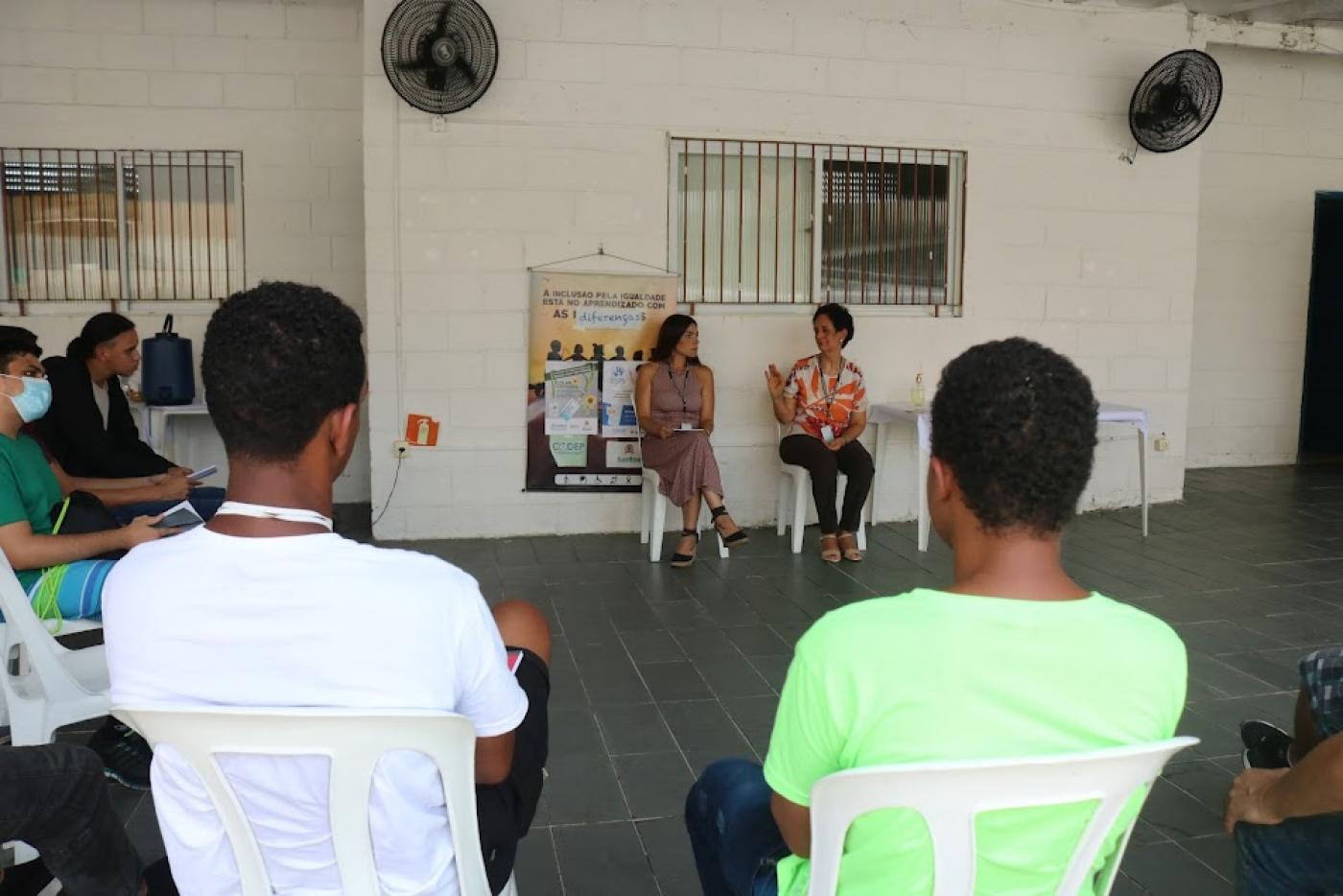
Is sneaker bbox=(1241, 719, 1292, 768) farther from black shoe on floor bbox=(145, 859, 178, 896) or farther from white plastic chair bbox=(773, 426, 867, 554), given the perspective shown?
white plastic chair bbox=(773, 426, 867, 554)

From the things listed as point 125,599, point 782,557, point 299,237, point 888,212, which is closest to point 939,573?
point 782,557

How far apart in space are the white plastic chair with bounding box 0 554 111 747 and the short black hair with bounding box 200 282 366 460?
1.21m

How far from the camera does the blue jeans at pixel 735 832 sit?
1.48 m

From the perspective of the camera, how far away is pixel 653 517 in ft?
16.7

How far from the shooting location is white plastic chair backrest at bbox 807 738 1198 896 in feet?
3.69

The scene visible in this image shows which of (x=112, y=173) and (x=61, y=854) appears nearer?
(x=61, y=854)

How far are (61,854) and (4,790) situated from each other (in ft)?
0.53

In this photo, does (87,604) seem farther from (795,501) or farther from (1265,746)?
(795,501)

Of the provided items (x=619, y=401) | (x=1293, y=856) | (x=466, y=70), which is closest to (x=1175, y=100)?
(x=619, y=401)

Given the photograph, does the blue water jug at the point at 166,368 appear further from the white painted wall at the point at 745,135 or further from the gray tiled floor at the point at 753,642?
the gray tiled floor at the point at 753,642

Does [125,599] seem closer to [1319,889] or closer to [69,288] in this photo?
[1319,889]

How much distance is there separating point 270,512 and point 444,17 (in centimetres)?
408

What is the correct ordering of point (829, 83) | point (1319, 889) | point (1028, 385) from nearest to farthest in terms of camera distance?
point (1028, 385) < point (1319, 889) < point (829, 83)

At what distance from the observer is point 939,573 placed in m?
4.79
